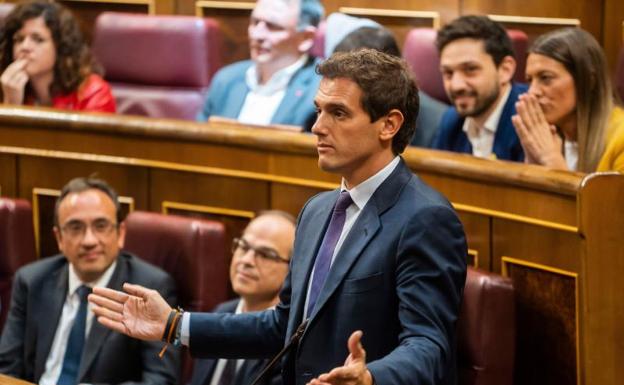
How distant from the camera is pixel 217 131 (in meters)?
1.52

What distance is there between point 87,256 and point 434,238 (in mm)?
662

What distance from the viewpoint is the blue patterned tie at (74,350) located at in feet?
4.52

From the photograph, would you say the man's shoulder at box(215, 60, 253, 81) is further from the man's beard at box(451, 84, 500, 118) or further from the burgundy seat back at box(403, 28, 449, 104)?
the man's beard at box(451, 84, 500, 118)

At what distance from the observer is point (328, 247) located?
89 centimetres

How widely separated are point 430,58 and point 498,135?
0.28 meters

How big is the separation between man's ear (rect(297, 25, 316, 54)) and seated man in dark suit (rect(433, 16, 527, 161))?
0.30 m

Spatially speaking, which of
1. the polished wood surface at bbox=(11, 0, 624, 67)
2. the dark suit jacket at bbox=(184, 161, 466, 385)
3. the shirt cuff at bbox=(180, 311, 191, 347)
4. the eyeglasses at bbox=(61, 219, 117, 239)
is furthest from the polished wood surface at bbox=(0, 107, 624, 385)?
the polished wood surface at bbox=(11, 0, 624, 67)

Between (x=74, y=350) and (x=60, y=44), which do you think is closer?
(x=74, y=350)

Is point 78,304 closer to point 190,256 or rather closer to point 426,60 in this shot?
point 190,256

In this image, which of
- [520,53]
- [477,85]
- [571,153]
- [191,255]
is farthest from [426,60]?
[191,255]

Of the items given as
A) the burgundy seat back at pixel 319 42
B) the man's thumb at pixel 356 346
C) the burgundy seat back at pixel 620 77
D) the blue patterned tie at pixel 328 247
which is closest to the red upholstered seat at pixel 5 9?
the burgundy seat back at pixel 319 42

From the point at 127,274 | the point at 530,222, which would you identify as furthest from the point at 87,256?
the point at 530,222

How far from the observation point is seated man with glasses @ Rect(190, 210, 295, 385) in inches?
51.3

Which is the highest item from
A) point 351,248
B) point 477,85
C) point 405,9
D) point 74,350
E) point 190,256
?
point 405,9
